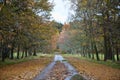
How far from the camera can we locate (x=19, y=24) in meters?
26.3

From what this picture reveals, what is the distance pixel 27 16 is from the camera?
26.2m

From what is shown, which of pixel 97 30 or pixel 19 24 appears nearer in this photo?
pixel 19 24

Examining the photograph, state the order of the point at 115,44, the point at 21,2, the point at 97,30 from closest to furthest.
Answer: the point at 21,2 → the point at 115,44 → the point at 97,30

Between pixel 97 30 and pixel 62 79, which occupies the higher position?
pixel 97 30

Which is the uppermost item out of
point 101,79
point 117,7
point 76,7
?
point 76,7

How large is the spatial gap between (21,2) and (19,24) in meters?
3.54

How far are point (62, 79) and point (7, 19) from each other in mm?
10788

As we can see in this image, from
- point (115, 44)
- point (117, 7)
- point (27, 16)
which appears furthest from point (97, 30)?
point (27, 16)

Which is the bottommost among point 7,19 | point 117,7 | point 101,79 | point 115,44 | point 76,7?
point 101,79

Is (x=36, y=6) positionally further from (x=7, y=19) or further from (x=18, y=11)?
(x=7, y=19)

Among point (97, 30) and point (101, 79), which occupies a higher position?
point (97, 30)

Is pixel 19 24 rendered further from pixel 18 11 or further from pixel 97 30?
pixel 97 30

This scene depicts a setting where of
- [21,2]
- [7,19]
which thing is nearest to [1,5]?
[7,19]

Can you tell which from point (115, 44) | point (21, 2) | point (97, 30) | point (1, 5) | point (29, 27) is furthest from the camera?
point (97, 30)
